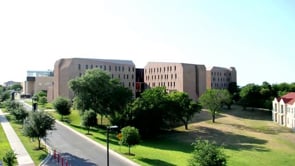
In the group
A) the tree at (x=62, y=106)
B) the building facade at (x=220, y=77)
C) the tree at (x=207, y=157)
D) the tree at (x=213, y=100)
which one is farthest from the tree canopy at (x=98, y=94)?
the building facade at (x=220, y=77)

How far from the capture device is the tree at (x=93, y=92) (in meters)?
57.1

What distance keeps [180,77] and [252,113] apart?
22.7 meters

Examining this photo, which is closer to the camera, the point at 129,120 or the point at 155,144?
the point at 155,144

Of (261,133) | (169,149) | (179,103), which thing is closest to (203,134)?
(179,103)

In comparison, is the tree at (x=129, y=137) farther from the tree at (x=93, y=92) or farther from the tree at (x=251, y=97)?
the tree at (x=251, y=97)

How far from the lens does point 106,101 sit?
2275 inches

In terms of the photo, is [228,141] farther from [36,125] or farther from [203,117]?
[36,125]

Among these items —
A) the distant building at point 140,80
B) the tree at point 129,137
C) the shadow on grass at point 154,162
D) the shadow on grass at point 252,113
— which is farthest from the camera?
the distant building at point 140,80

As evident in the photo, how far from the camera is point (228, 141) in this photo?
53.3 m

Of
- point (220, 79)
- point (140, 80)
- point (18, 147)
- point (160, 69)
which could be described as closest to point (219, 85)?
point (220, 79)

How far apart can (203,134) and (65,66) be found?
45660mm

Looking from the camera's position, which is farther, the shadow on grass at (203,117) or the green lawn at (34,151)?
the shadow on grass at (203,117)

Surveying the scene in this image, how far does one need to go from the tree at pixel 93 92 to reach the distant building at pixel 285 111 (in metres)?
41.1

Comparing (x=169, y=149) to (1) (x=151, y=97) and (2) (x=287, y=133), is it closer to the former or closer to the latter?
(1) (x=151, y=97)
